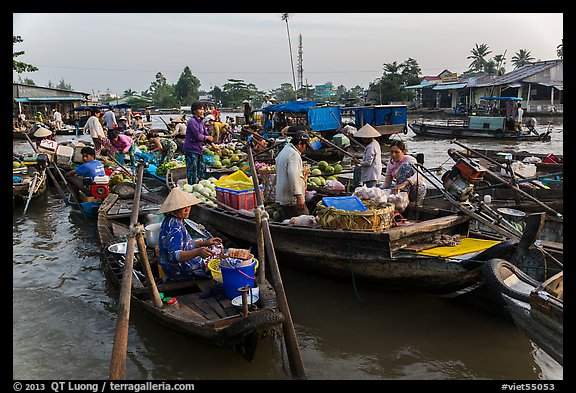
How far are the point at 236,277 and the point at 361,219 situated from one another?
1.71 m

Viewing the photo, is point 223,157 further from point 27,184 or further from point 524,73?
point 524,73

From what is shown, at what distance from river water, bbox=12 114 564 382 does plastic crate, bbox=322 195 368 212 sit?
98 cm

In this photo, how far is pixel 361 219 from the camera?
498 cm

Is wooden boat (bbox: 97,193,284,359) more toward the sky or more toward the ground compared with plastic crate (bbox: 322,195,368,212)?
more toward the ground

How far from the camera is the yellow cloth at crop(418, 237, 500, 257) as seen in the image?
15.7 ft

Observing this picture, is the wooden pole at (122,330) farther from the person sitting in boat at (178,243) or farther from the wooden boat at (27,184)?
the wooden boat at (27,184)

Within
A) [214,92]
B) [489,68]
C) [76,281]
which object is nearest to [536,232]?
[76,281]

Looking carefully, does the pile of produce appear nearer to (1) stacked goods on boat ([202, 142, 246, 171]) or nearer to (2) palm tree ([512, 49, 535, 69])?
(1) stacked goods on boat ([202, 142, 246, 171])

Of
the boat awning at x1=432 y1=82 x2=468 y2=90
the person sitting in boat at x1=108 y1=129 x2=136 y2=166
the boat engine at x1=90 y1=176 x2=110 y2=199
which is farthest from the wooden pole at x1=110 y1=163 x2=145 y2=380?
the boat awning at x1=432 y1=82 x2=468 y2=90

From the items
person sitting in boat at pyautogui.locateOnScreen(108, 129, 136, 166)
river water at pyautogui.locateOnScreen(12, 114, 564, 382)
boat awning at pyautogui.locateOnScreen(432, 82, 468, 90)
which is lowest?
river water at pyautogui.locateOnScreen(12, 114, 564, 382)

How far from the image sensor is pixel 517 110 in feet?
72.6

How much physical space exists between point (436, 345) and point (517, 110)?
2123 centimetres

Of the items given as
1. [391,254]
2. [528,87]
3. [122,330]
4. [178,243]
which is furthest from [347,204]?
[528,87]

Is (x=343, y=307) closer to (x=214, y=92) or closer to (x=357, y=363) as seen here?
(x=357, y=363)
